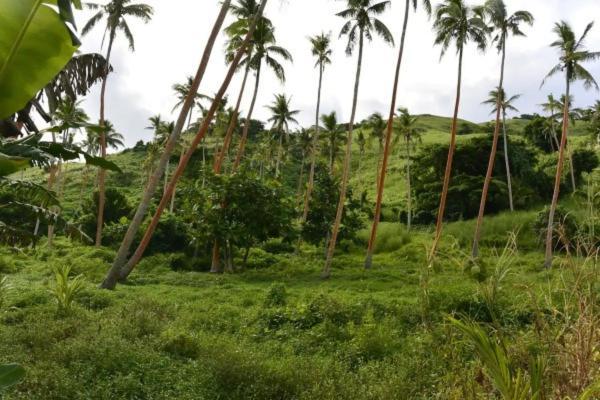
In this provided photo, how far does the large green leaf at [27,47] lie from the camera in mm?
2271

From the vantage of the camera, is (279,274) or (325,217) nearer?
(279,274)

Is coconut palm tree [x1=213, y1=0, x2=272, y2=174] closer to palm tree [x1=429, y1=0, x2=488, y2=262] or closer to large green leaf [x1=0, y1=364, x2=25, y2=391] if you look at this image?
palm tree [x1=429, y1=0, x2=488, y2=262]

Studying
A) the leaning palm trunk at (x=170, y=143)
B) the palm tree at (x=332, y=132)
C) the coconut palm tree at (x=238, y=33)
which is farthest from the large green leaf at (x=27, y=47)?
the palm tree at (x=332, y=132)

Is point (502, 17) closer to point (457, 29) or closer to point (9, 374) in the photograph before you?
point (457, 29)

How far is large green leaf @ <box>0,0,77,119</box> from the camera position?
227cm

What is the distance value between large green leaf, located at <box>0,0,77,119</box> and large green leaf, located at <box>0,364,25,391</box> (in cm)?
117

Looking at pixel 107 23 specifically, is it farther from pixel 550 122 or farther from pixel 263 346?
pixel 550 122

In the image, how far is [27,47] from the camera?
7.72 feet

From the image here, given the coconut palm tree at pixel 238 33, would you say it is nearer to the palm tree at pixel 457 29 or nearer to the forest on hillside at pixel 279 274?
the forest on hillside at pixel 279 274

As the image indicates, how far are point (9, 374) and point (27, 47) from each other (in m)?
1.53

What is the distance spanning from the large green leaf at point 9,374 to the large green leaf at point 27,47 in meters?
1.17

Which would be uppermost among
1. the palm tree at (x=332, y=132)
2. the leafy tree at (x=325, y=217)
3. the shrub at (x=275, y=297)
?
the palm tree at (x=332, y=132)

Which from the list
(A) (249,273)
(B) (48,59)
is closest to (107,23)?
(A) (249,273)

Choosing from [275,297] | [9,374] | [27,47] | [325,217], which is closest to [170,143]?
[275,297]
